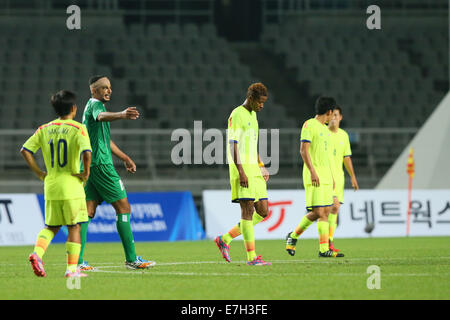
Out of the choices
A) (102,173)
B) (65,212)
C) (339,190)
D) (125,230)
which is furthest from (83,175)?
(339,190)

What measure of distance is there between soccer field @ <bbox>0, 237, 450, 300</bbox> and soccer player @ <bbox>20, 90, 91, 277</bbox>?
0.36m

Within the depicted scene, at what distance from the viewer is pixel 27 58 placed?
86.5 ft

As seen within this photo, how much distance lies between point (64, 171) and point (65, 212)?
39cm

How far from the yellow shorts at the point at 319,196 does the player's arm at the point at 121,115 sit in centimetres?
348

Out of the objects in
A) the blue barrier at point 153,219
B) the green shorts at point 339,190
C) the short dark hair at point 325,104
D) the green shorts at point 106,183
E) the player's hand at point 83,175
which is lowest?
the blue barrier at point 153,219

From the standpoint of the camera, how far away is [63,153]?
8078mm

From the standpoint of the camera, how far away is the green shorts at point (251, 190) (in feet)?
31.9

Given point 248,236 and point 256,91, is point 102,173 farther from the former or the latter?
point 256,91

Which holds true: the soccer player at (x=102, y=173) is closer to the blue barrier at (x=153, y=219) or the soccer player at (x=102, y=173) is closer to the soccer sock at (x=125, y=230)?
the soccer sock at (x=125, y=230)

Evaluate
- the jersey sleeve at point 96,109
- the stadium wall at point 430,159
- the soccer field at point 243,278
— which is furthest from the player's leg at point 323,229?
the stadium wall at point 430,159

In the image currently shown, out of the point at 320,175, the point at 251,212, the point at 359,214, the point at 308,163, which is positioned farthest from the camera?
the point at 359,214

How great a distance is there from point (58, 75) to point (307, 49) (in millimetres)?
8542

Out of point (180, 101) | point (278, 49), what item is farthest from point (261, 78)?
point (180, 101)

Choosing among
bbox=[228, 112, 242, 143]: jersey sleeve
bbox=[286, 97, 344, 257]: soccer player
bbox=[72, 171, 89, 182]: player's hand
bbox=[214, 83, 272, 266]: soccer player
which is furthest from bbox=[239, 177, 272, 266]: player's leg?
bbox=[72, 171, 89, 182]: player's hand
